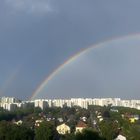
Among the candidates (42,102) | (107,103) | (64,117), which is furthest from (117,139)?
(107,103)

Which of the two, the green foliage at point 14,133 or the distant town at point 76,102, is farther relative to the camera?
the distant town at point 76,102

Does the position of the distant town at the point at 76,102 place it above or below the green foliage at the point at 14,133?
above

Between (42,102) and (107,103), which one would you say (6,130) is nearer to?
(42,102)

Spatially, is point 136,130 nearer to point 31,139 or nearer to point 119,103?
point 31,139

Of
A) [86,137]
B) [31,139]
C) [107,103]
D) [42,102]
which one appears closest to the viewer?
[86,137]

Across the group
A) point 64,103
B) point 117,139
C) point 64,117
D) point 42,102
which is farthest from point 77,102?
point 117,139

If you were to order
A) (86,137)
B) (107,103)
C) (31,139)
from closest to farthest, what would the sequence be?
(86,137), (31,139), (107,103)

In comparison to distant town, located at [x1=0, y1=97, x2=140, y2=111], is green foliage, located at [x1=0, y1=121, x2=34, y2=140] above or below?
below

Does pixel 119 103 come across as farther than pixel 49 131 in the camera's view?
Yes

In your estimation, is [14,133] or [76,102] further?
[76,102]

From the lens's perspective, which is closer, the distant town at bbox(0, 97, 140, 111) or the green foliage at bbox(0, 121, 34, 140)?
the green foliage at bbox(0, 121, 34, 140)

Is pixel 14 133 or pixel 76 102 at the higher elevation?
pixel 76 102
